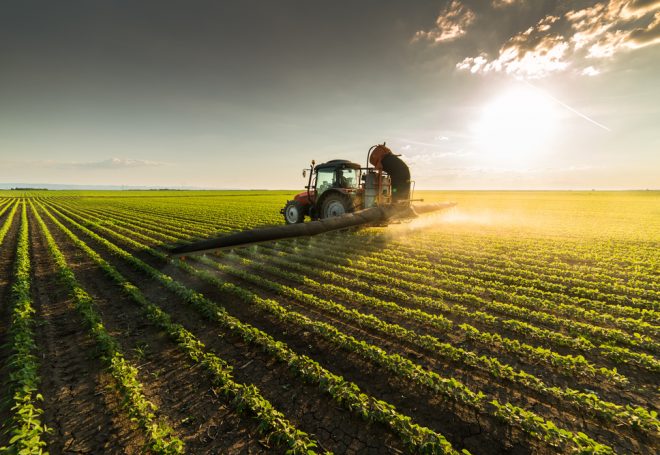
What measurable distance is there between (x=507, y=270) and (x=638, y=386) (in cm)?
491

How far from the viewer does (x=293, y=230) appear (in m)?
7.43

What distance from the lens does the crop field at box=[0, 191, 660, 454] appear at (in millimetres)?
2957

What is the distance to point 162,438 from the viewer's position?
2914mm

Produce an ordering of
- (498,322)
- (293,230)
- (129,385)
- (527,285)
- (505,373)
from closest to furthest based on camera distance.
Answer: (129,385), (505,373), (498,322), (527,285), (293,230)

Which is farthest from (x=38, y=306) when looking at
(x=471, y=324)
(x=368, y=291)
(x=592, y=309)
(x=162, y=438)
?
(x=592, y=309)

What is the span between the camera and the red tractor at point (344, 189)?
12501 millimetres

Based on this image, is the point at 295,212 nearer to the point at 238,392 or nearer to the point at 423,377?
the point at 238,392

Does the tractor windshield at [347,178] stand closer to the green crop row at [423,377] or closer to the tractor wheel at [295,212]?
the tractor wheel at [295,212]

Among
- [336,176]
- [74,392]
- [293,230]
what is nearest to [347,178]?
[336,176]

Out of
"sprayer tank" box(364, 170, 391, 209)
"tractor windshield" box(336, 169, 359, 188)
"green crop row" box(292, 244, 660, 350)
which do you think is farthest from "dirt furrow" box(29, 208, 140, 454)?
"sprayer tank" box(364, 170, 391, 209)

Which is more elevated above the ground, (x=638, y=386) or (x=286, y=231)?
(x=286, y=231)

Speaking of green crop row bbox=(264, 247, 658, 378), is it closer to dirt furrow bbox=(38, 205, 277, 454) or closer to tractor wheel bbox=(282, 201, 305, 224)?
dirt furrow bbox=(38, 205, 277, 454)

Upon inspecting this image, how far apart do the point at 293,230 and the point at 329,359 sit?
385 centimetres

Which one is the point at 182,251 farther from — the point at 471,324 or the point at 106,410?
the point at 471,324
